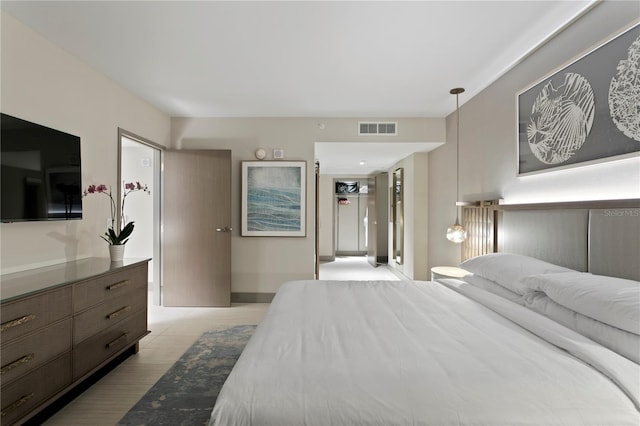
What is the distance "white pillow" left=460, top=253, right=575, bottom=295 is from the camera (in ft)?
6.13

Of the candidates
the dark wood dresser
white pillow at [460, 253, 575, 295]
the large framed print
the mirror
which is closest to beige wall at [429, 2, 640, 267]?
the large framed print

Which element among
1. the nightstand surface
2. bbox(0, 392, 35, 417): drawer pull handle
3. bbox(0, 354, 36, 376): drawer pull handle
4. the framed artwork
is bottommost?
bbox(0, 392, 35, 417): drawer pull handle

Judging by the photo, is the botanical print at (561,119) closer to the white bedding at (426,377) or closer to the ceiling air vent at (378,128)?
the white bedding at (426,377)

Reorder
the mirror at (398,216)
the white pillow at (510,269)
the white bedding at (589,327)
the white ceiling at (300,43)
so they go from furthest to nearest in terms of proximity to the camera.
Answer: the mirror at (398,216)
the white ceiling at (300,43)
the white pillow at (510,269)
the white bedding at (589,327)

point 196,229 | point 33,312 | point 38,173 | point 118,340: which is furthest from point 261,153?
point 33,312

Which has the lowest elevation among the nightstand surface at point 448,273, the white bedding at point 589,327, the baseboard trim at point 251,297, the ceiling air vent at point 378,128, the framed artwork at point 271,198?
the baseboard trim at point 251,297

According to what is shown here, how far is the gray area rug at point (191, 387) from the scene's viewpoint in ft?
5.98

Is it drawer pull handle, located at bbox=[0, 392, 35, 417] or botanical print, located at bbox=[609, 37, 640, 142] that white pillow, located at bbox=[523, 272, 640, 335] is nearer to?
botanical print, located at bbox=[609, 37, 640, 142]

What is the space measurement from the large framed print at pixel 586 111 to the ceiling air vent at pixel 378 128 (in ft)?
6.00

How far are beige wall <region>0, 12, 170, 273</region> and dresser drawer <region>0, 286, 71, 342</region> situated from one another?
60cm

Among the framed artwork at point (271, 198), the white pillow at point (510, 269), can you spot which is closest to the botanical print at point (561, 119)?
the white pillow at point (510, 269)

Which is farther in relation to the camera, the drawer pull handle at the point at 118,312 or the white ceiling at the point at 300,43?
the drawer pull handle at the point at 118,312

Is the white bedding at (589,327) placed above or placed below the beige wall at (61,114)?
below

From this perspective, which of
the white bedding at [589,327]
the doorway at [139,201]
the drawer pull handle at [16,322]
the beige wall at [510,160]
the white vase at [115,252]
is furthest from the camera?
the doorway at [139,201]
